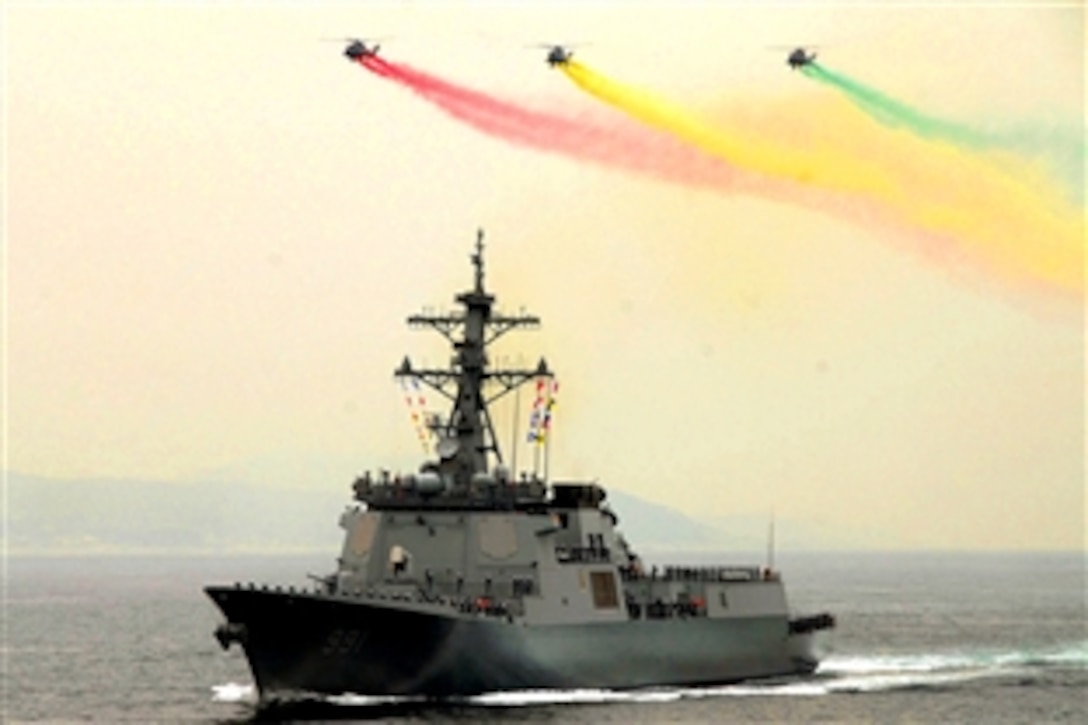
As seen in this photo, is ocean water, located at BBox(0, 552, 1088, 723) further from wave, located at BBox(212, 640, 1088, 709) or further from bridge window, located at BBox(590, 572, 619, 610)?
bridge window, located at BBox(590, 572, 619, 610)

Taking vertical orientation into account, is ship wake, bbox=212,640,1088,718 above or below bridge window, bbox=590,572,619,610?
below

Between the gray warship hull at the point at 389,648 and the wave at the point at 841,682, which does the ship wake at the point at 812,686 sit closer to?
the wave at the point at 841,682

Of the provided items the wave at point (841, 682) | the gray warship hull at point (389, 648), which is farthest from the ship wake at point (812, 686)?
the gray warship hull at point (389, 648)

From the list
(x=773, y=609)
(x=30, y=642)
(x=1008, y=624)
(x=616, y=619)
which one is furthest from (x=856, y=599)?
(x=616, y=619)

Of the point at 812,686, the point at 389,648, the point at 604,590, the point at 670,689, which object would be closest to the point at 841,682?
→ the point at 812,686

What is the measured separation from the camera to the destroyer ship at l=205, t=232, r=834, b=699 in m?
44.2

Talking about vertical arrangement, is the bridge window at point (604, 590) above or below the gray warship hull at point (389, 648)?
above

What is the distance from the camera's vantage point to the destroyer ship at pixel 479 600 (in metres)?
44.2

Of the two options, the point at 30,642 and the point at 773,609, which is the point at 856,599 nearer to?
the point at 30,642

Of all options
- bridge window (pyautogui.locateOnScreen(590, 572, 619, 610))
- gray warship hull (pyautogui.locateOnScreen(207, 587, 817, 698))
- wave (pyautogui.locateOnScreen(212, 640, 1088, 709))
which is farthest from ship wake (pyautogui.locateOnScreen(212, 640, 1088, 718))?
bridge window (pyautogui.locateOnScreen(590, 572, 619, 610))

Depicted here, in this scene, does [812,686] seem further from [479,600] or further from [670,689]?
[479,600]

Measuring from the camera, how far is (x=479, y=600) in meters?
45.9

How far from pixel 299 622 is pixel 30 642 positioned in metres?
39.3

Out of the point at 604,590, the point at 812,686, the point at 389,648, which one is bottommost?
the point at 812,686
